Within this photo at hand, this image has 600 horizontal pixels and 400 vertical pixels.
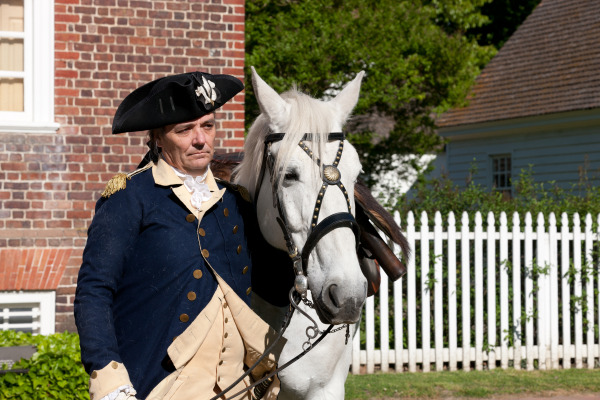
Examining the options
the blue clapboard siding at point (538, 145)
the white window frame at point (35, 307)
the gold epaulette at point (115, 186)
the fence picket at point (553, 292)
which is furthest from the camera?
the blue clapboard siding at point (538, 145)

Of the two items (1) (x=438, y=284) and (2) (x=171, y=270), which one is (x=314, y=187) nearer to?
(2) (x=171, y=270)

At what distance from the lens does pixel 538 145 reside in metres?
18.7

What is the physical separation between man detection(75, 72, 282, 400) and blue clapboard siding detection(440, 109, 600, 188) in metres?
13.5

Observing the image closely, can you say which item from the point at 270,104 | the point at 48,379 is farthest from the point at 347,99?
the point at 48,379

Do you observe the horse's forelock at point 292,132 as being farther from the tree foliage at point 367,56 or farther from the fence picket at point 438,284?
the tree foliage at point 367,56

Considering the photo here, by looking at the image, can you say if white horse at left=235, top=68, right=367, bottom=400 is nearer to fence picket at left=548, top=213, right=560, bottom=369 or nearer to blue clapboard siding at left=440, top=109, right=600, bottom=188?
fence picket at left=548, top=213, right=560, bottom=369

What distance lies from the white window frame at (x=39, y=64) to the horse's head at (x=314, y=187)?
4874 millimetres

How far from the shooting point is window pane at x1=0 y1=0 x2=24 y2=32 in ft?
25.4

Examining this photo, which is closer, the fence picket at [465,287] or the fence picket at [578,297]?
the fence picket at [465,287]

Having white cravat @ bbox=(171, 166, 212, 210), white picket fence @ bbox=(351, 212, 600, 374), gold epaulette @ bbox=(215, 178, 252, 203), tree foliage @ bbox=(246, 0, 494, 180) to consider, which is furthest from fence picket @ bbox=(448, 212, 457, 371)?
white cravat @ bbox=(171, 166, 212, 210)

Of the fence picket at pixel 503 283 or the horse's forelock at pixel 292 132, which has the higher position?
the horse's forelock at pixel 292 132

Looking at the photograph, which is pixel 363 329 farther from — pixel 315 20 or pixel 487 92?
pixel 487 92

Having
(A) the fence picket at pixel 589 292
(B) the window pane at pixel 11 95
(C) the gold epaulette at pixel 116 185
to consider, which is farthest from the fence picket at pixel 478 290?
(C) the gold epaulette at pixel 116 185

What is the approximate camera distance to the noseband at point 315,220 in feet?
9.00
